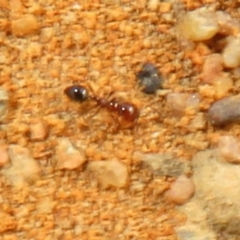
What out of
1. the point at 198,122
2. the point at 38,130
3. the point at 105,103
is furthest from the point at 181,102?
the point at 38,130

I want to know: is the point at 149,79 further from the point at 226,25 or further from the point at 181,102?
the point at 226,25

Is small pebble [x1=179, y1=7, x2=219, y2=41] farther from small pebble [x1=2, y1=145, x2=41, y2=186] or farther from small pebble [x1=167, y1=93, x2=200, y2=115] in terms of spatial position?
small pebble [x1=2, y1=145, x2=41, y2=186]

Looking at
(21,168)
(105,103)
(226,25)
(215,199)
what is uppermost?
(226,25)

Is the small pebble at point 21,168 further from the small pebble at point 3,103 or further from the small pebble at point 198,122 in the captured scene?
the small pebble at point 198,122

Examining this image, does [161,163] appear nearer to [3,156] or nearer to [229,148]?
[229,148]

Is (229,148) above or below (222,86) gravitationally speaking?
below

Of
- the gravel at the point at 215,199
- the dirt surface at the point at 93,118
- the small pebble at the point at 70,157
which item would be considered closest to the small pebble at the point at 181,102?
the dirt surface at the point at 93,118

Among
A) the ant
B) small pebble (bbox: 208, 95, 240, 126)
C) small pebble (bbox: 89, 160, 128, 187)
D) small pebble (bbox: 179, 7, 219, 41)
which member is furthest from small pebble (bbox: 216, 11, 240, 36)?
small pebble (bbox: 89, 160, 128, 187)

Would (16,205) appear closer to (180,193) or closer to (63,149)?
(63,149)
